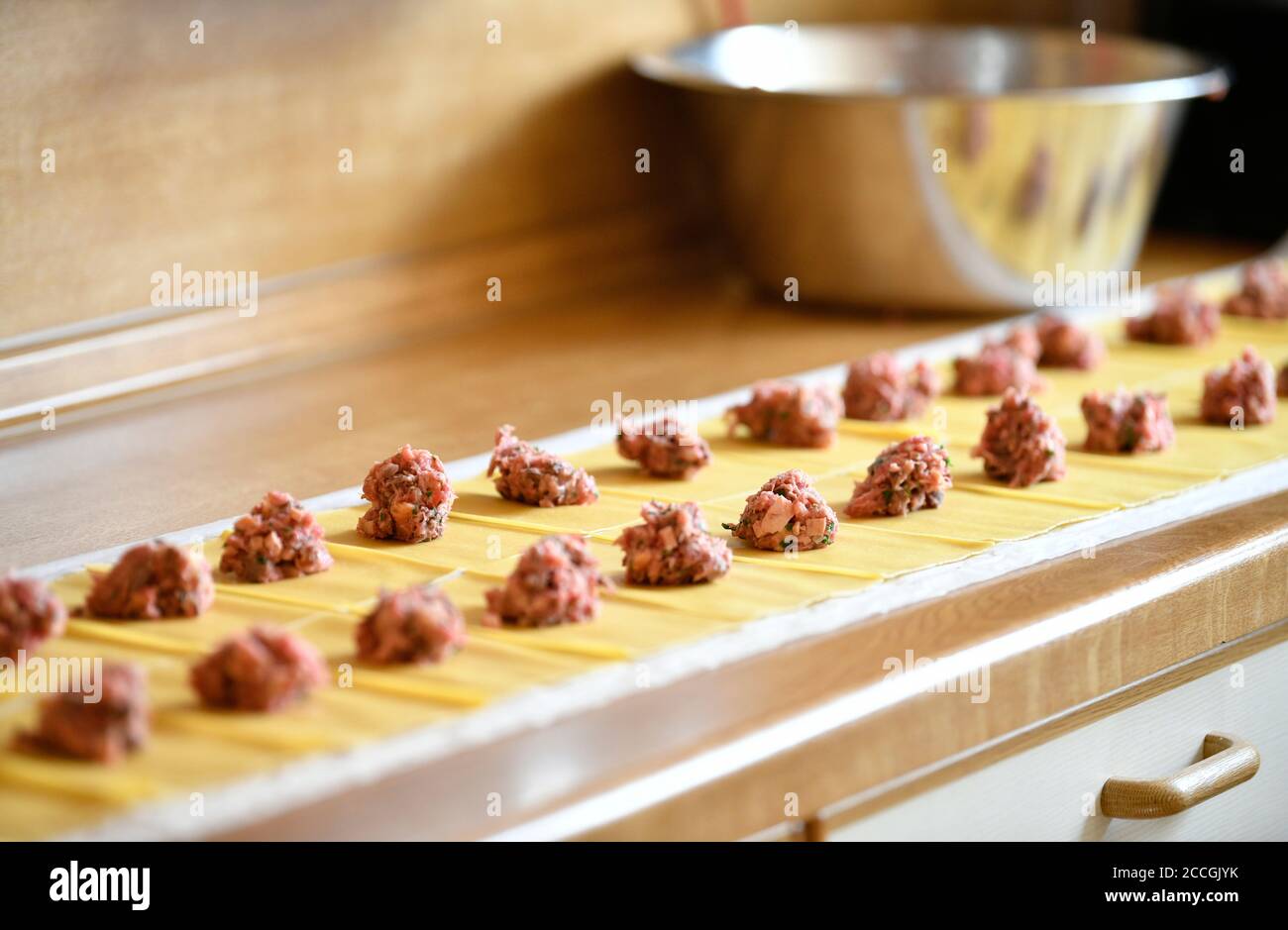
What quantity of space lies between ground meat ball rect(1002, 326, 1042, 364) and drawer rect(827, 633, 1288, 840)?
1.89ft

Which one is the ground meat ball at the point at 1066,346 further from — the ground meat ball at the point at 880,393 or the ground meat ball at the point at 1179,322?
the ground meat ball at the point at 880,393

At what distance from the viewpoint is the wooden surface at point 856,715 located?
0.90 meters

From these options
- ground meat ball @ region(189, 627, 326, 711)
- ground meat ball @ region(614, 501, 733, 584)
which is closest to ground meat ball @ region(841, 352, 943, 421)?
ground meat ball @ region(614, 501, 733, 584)

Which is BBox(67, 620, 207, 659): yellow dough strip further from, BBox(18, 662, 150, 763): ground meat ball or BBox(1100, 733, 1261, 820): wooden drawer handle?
BBox(1100, 733, 1261, 820): wooden drawer handle

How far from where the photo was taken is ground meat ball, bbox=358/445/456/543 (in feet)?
4.25

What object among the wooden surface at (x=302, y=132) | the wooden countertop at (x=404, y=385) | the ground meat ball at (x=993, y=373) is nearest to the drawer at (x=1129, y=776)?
the ground meat ball at (x=993, y=373)

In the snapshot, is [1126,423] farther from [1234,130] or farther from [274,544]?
[1234,130]

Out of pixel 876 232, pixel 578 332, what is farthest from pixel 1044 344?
pixel 578 332

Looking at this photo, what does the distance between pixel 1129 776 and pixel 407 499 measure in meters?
0.60

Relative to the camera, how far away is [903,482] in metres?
1.37

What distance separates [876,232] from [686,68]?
0.39 metres

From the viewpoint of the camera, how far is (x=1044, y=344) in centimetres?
190

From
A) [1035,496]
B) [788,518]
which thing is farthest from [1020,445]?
[788,518]
